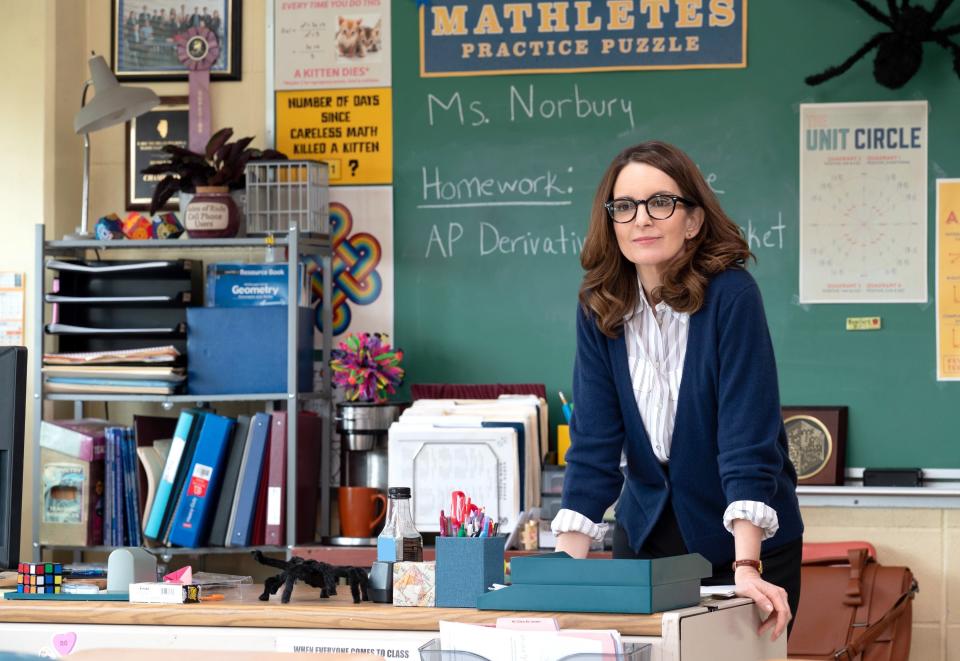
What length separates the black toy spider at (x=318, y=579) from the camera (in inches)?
77.2

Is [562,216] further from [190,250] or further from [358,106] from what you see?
[190,250]

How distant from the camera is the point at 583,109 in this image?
4.03 m

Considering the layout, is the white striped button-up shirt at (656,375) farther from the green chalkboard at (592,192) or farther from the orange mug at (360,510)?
the green chalkboard at (592,192)

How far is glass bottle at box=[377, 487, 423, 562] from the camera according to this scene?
6.43 ft

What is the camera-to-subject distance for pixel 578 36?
4.03 meters

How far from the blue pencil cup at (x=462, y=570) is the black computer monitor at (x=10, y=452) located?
702mm

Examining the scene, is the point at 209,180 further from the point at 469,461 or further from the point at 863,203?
the point at 863,203

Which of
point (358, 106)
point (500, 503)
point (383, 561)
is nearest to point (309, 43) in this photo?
point (358, 106)

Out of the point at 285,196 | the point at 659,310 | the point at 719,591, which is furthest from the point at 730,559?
the point at 285,196

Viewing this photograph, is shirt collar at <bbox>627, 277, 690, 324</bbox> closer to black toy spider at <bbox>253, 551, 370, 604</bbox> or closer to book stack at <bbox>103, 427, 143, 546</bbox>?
black toy spider at <bbox>253, 551, 370, 604</bbox>

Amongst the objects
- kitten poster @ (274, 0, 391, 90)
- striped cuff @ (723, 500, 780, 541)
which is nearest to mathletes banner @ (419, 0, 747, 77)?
kitten poster @ (274, 0, 391, 90)

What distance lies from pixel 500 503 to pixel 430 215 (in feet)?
3.18

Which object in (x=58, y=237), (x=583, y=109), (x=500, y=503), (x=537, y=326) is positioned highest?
(x=583, y=109)

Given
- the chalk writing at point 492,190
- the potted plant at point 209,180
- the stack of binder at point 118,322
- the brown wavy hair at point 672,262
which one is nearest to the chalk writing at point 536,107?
the chalk writing at point 492,190
